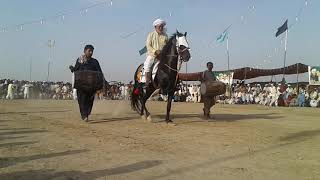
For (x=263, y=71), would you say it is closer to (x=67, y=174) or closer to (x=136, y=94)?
(x=136, y=94)

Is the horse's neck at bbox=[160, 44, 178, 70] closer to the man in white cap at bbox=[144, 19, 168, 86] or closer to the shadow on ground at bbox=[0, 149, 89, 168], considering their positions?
the man in white cap at bbox=[144, 19, 168, 86]

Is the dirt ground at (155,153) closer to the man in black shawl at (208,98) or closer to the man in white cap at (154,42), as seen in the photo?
the man in white cap at (154,42)

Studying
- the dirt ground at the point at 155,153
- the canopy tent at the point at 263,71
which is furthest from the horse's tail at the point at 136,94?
the canopy tent at the point at 263,71

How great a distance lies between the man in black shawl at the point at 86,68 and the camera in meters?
13.8

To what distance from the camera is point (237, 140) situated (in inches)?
376

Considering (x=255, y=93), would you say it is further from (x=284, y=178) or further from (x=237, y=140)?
(x=284, y=178)

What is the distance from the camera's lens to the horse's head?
13.0m

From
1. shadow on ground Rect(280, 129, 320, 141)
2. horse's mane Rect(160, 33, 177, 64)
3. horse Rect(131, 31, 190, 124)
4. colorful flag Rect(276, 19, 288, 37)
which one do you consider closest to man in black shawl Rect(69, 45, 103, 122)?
horse Rect(131, 31, 190, 124)

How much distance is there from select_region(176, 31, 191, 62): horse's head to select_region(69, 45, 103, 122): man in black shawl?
268 cm

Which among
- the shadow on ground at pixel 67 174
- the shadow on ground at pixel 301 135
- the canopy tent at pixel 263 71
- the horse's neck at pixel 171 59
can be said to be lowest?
the shadow on ground at pixel 67 174

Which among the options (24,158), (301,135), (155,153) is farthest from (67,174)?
(301,135)

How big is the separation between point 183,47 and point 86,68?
3.11m

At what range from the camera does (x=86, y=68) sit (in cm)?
1385

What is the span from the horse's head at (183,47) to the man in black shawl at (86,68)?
2.68m
